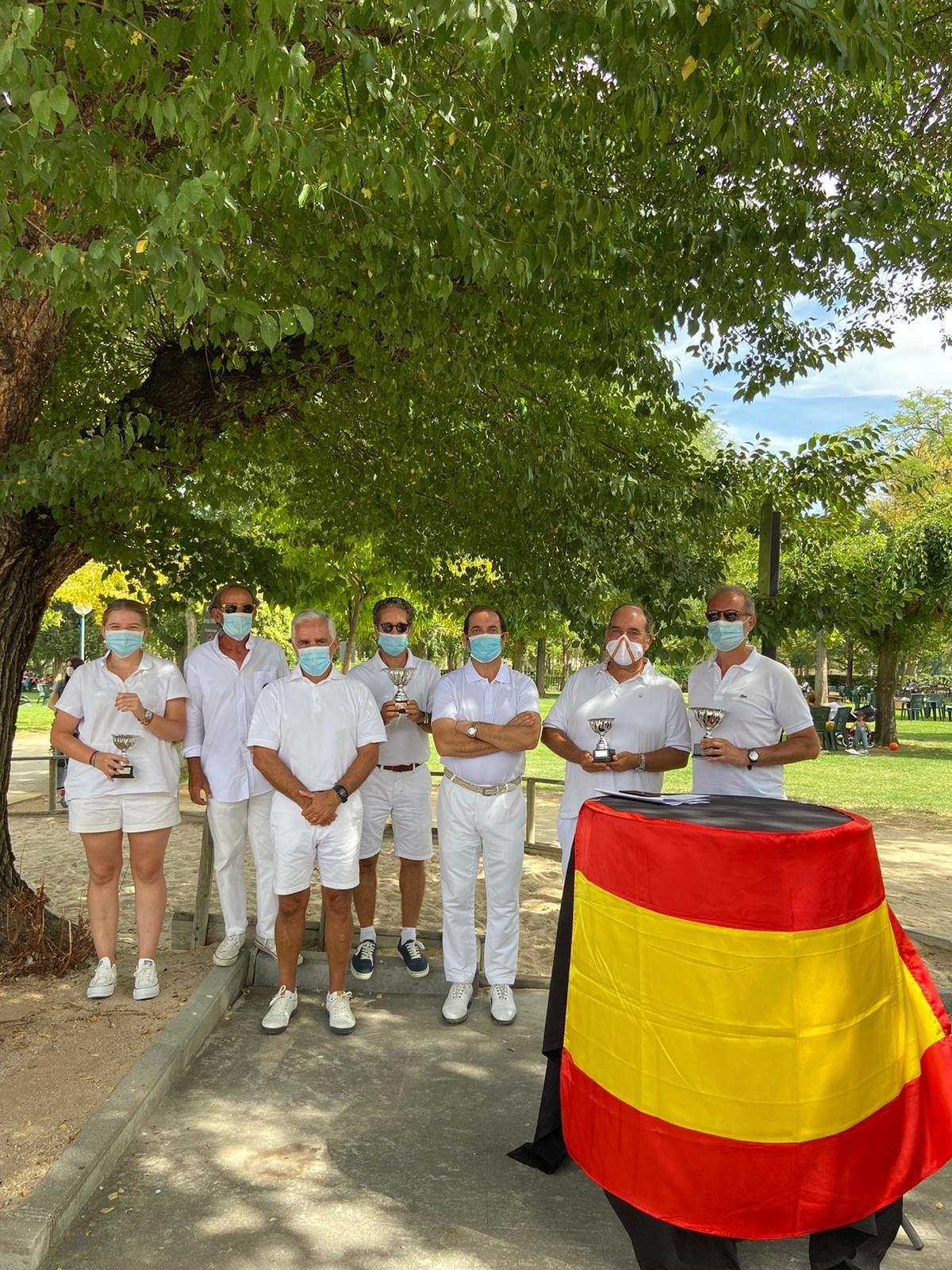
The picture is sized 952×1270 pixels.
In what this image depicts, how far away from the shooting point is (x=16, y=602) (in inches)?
261

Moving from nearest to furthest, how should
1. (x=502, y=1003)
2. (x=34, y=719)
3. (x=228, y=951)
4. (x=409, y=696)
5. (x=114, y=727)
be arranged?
(x=502, y=1003) < (x=114, y=727) < (x=228, y=951) < (x=409, y=696) < (x=34, y=719)

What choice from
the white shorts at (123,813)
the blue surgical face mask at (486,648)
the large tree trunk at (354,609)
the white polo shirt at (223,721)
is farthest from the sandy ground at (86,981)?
the large tree trunk at (354,609)

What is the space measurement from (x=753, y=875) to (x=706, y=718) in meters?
2.12

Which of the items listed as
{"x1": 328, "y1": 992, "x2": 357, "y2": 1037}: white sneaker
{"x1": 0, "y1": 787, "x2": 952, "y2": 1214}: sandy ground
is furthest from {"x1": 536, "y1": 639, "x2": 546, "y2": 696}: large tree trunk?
{"x1": 328, "y1": 992, "x2": 357, "y2": 1037}: white sneaker

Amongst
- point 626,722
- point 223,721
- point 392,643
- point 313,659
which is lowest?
point 223,721

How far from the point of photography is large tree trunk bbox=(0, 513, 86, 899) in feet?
21.3

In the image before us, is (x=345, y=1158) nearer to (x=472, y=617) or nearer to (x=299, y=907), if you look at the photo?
(x=299, y=907)

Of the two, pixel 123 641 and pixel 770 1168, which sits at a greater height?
pixel 123 641

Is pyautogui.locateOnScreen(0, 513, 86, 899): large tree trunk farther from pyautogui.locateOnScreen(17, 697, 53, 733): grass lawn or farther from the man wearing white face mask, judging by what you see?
pyautogui.locateOnScreen(17, 697, 53, 733): grass lawn

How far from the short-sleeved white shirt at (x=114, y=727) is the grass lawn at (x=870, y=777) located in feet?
23.6

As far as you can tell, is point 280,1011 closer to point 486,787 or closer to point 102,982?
point 102,982

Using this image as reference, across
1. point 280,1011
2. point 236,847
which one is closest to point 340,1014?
point 280,1011

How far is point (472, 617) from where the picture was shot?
5660mm

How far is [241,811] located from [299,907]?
88 cm
